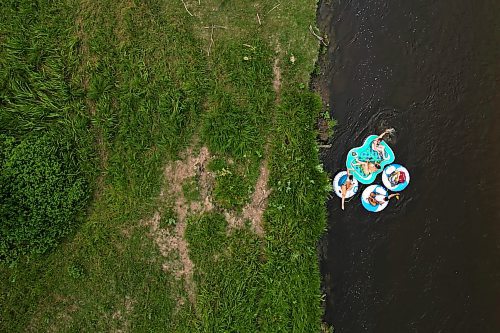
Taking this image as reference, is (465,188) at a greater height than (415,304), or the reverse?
(465,188)

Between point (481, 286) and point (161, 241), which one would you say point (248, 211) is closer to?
point (161, 241)

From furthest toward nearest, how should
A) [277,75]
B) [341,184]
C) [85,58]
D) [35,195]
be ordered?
[341,184] < [277,75] < [85,58] < [35,195]

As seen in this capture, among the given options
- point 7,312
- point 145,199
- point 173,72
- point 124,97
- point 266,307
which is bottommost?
point 7,312

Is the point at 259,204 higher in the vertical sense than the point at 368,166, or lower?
lower

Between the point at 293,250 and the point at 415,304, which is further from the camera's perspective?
the point at 415,304

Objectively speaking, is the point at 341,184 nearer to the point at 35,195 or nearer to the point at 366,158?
the point at 366,158

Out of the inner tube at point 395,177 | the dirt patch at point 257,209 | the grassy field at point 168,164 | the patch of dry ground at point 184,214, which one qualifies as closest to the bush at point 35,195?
the grassy field at point 168,164

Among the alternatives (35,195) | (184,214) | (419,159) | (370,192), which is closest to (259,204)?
(184,214)

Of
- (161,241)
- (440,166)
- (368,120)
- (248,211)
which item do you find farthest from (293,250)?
(440,166)
